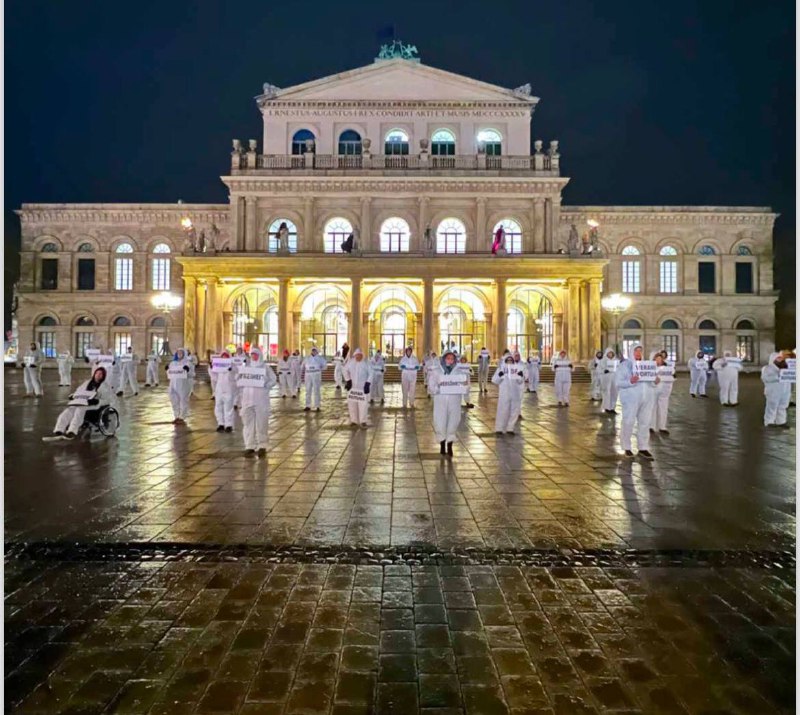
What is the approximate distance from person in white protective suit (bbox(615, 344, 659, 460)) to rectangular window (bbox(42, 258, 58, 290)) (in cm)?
4502

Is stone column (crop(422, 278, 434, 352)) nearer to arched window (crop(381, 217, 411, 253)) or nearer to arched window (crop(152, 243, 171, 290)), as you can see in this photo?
arched window (crop(381, 217, 411, 253))

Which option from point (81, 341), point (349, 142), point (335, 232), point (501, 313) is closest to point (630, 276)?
point (501, 313)

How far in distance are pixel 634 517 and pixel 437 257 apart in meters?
29.4

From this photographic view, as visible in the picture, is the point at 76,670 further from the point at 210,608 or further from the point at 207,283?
the point at 207,283

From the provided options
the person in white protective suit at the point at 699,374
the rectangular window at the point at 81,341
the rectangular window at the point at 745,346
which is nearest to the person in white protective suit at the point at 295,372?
the person in white protective suit at the point at 699,374

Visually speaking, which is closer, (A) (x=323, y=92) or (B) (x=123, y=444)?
(B) (x=123, y=444)

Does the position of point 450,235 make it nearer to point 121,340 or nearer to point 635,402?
point 121,340

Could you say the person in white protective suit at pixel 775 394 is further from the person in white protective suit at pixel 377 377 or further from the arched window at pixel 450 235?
the arched window at pixel 450 235

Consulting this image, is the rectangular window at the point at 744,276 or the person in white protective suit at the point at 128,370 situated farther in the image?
the rectangular window at the point at 744,276

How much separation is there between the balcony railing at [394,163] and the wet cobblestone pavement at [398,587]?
33683 millimetres

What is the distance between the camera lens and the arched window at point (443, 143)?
4153 centimetres

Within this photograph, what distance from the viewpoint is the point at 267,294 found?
40.3m

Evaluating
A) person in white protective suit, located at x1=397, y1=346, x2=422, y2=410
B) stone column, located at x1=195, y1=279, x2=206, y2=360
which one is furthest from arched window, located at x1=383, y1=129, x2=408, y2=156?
person in white protective suit, located at x1=397, y1=346, x2=422, y2=410

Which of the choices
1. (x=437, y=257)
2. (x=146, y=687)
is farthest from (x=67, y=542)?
(x=437, y=257)
